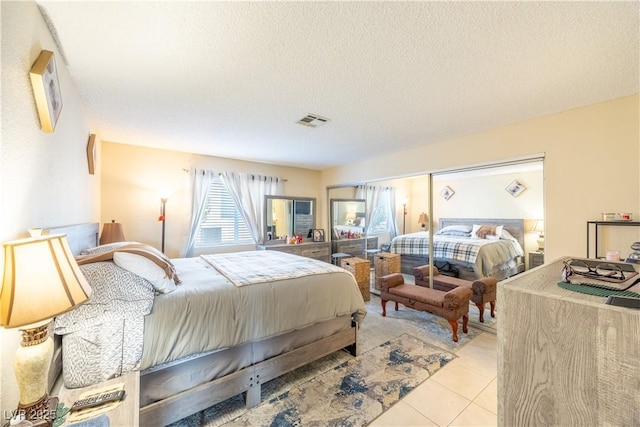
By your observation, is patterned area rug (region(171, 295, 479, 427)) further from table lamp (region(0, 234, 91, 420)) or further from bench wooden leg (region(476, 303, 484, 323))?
table lamp (region(0, 234, 91, 420))

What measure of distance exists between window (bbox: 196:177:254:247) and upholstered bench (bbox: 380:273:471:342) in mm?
2665

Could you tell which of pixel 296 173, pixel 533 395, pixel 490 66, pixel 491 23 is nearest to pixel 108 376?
pixel 533 395

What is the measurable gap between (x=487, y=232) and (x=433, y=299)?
1.54 meters

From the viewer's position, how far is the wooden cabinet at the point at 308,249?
15.4 ft

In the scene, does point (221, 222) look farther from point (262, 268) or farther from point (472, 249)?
point (472, 249)

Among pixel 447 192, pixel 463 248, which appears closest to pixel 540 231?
pixel 463 248

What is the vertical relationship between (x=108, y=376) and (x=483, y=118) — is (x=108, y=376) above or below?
below

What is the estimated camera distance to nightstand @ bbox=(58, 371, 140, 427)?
3.35 ft

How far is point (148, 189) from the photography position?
3.72 metres

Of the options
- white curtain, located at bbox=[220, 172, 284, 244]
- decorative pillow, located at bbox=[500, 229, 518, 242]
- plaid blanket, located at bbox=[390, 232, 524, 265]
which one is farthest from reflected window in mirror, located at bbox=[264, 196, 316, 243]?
decorative pillow, located at bbox=[500, 229, 518, 242]

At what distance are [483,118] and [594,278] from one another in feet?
7.58

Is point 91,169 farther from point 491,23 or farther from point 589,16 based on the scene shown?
point 589,16

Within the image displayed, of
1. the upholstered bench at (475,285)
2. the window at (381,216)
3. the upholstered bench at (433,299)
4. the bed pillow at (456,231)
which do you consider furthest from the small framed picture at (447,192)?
the upholstered bench at (433,299)

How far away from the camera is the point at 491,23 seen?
4.33 ft
